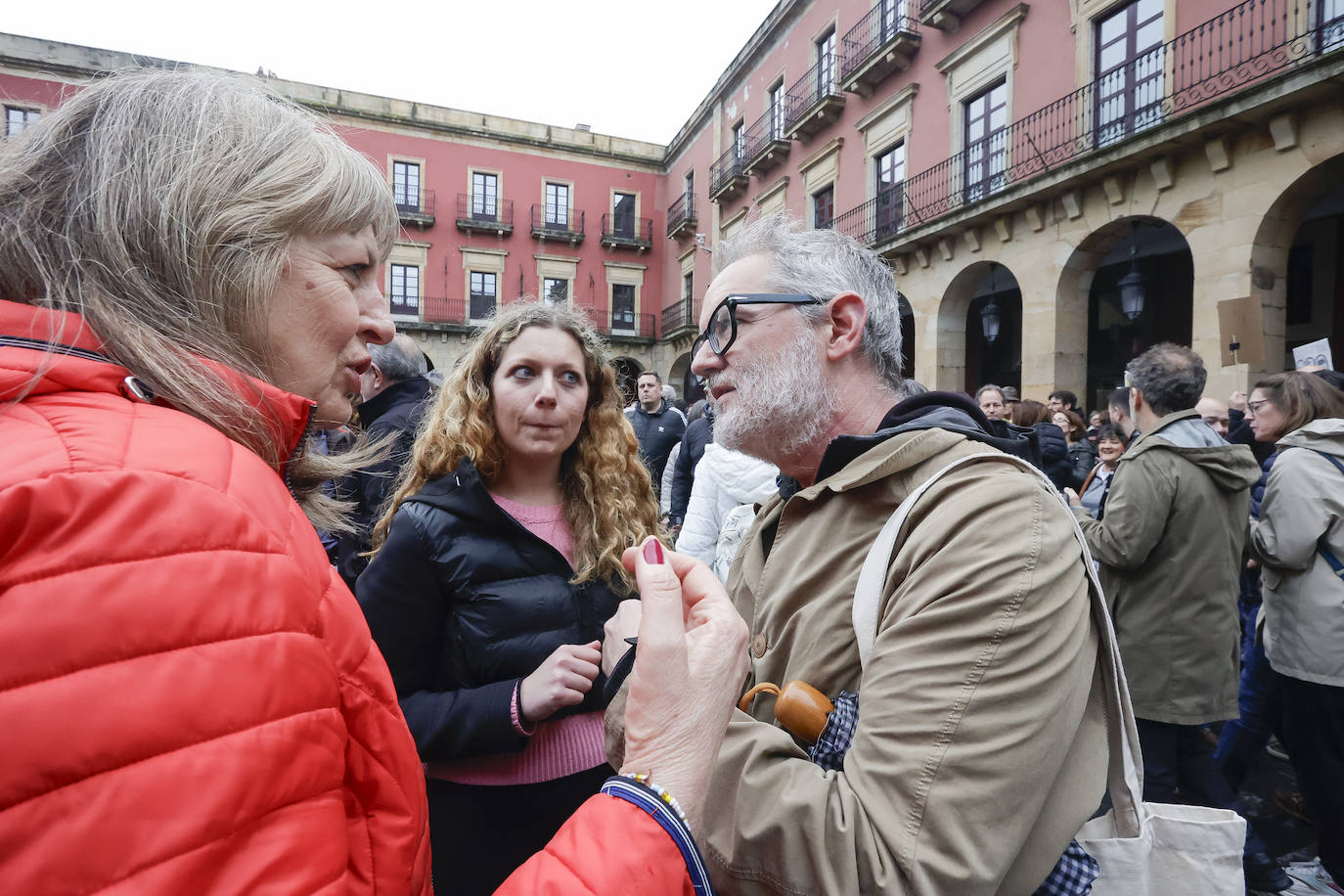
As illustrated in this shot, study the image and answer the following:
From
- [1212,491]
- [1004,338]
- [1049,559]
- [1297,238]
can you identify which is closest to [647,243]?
[1004,338]

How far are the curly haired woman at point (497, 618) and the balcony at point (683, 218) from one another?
909 inches

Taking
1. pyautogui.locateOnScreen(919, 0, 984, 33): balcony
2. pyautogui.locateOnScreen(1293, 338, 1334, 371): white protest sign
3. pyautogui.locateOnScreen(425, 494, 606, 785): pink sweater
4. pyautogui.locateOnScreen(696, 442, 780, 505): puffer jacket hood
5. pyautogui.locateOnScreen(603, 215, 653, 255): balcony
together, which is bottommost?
pyautogui.locateOnScreen(425, 494, 606, 785): pink sweater

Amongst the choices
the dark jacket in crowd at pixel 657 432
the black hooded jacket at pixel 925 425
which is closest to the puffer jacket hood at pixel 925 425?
the black hooded jacket at pixel 925 425

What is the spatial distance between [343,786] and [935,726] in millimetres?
795

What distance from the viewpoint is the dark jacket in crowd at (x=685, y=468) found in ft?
17.9

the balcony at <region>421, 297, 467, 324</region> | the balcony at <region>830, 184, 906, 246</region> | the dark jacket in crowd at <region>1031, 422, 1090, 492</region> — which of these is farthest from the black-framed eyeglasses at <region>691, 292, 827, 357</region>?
the balcony at <region>421, 297, 467, 324</region>

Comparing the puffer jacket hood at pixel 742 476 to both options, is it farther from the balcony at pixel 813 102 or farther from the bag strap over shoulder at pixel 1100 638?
the balcony at pixel 813 102

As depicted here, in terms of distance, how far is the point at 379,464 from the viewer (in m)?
3.23

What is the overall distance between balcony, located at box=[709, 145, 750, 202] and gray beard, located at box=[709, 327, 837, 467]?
1904 centimetres

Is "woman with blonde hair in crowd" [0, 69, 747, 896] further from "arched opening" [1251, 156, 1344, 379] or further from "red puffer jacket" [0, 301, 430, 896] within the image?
"arched opening" [1251, 156, 1344, 379]

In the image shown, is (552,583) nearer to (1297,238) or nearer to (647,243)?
(1297,238)

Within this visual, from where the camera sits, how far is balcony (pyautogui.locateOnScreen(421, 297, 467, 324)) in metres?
24.6

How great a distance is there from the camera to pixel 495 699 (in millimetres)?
1859

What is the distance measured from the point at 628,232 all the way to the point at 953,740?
2730cm
